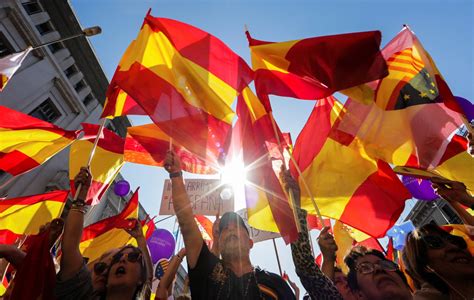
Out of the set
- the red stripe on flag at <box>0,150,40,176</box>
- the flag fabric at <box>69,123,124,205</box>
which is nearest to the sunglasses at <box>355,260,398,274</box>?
the flag fabric at <box>69,123,124,205</box>

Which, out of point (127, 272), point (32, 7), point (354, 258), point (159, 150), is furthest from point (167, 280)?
point (32, 7)

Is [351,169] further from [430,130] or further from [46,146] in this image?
[46,146]

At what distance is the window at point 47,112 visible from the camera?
1576 centimetres

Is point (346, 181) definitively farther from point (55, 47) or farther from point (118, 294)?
point (55, 47)

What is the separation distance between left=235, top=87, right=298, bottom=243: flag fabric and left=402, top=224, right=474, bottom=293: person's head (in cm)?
141

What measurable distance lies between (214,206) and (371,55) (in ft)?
12.2

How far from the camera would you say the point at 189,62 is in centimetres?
419

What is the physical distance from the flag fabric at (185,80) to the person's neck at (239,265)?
1.82 meters

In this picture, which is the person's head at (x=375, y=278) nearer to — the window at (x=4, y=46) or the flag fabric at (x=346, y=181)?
the flag fabric at (x=346, y=181)

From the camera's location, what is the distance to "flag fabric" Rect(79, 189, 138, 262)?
553 cm

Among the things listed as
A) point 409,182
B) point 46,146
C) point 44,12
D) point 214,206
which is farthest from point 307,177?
point 44,12

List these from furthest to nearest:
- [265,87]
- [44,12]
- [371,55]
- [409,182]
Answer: [44,12]
[409,182]
[265,87]
[371,55]

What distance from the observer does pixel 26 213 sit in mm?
5012

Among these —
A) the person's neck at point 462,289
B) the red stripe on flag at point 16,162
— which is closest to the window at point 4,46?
the red stripe on flag at point 16,162
